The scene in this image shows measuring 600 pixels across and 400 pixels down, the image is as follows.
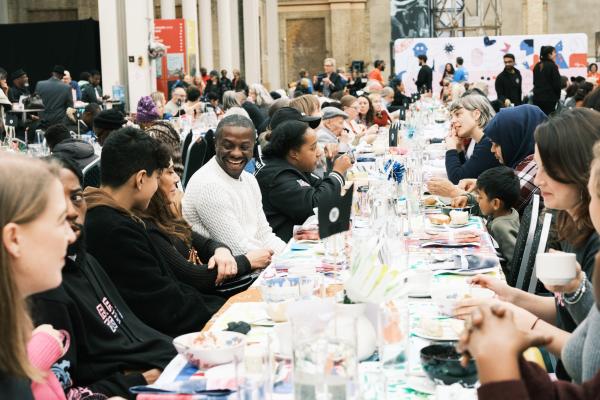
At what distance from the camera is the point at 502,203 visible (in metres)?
4.61

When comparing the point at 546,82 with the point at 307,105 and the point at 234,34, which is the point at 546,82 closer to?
the point at 307,105

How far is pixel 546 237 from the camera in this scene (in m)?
3.30

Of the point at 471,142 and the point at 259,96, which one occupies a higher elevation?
the point at 259,96

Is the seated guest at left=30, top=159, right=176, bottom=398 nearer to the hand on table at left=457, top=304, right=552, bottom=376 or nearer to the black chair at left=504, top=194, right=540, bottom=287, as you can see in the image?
the hand on table at left=457, top=304, right=552, bottom=376

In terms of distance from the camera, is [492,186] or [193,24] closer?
[492,186]

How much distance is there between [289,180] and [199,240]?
876 mm

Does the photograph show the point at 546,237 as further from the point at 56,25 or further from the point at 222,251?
the point at 56,25

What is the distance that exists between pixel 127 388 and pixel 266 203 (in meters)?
2.48

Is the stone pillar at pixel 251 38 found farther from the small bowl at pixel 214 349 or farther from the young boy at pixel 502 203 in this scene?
the small bowl at pixel 214 349

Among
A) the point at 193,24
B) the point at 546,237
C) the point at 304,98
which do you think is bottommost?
the point at 546,237

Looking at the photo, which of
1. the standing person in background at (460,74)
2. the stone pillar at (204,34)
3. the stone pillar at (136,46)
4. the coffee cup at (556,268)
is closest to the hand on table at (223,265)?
the coffee cup at (556,268)

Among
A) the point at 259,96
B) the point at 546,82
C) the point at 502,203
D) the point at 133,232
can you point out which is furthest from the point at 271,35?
the point at 133,232

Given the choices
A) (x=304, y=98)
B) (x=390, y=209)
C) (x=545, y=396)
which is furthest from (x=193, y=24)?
(x=545, y=396)

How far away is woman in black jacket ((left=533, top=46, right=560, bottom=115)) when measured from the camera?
49.0 feet
